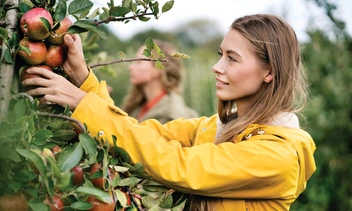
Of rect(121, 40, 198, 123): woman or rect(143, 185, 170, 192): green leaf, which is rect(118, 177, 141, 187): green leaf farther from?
rect(121, 40, 198, 123): woman

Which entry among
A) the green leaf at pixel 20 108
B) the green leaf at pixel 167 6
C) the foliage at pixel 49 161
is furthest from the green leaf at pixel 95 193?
the green leaf at pixel 167 6

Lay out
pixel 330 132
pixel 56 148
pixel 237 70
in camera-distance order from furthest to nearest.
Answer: pixel 330 132 < pixel 237 70 < pixel 56 148

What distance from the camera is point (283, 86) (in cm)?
179

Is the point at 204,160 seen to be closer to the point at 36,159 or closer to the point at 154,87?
the point at 36,159

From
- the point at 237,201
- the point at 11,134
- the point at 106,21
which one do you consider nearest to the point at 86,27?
the point at 106,21

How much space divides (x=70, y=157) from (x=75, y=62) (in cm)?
39

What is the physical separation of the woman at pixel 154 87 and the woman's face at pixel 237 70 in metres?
2.42

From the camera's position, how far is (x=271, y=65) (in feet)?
5.81

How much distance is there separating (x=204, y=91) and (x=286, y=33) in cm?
458

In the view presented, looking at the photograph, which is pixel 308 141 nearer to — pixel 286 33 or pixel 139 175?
pixel 286 33

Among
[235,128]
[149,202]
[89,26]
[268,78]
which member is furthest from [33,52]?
[268,78]

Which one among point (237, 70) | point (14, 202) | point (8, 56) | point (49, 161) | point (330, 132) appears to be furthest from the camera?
point (330, 132)

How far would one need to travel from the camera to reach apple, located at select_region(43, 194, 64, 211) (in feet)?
3.50

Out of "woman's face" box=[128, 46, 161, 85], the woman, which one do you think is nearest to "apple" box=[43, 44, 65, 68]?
the woman
